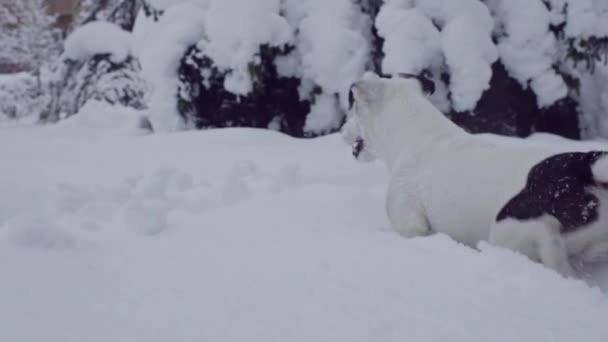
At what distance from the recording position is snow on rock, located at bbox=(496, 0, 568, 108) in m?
4.98

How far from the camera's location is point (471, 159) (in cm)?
252

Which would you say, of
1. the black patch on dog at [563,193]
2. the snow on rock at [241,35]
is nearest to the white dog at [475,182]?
the black patch on dog at [563,193]

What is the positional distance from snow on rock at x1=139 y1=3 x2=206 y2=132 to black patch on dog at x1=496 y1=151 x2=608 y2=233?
13.8ft

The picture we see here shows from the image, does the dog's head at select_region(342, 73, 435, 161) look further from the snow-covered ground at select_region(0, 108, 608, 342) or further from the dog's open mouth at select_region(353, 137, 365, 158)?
the snow-covered ground at select_region(0, 108, 608, 342)

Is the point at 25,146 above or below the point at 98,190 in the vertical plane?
below

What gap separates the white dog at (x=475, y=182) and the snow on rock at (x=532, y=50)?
85.4 inches

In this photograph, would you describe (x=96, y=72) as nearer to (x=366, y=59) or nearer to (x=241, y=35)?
(x=241, y=35)

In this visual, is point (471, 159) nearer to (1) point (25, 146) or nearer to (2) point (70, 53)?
(1) point (25, 146)

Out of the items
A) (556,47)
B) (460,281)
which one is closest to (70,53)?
(556,47)

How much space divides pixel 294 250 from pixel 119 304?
2.33 feet

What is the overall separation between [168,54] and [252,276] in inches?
166

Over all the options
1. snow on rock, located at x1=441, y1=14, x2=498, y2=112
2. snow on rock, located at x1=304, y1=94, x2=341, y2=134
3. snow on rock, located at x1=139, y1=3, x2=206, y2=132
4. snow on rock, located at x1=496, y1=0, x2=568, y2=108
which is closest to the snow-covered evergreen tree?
snow on rock, located at x1=139, y1=3, x2=206, y2=132

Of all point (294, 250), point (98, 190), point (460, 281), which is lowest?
point (98, 190)

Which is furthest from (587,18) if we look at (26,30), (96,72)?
(26,30)
